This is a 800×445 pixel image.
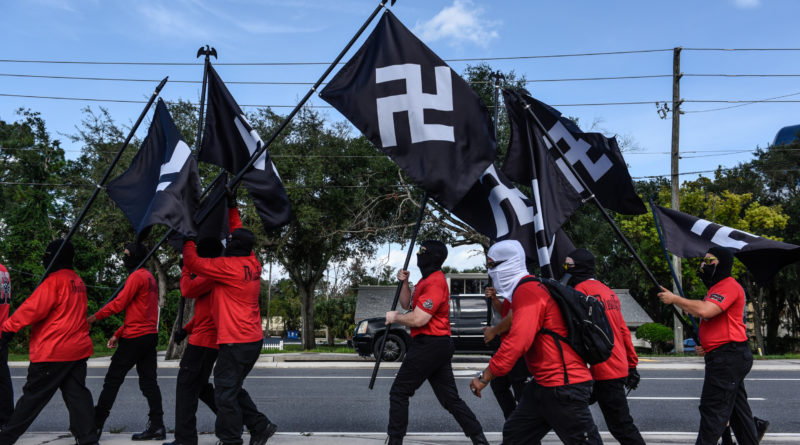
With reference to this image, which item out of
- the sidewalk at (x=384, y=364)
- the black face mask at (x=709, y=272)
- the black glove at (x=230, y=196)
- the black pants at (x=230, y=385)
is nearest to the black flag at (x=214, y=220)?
the black glove at (x=230, y=196)

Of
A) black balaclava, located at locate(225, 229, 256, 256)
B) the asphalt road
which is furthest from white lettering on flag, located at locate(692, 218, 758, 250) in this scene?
black balaclava, located at locate(225, 229, 256, 256)

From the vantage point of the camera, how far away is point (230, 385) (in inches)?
208

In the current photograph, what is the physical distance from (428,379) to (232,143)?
2917 mm

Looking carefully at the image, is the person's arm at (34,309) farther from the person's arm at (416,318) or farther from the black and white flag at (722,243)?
the black and white flag at (722,243)

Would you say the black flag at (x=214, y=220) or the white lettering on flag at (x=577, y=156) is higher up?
the white lettering on flag at (x=577, y=156)

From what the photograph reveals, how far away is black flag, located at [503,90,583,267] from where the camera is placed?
18.1 ft

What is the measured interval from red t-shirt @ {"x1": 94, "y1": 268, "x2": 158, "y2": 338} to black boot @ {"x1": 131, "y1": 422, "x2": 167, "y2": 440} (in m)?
0.89

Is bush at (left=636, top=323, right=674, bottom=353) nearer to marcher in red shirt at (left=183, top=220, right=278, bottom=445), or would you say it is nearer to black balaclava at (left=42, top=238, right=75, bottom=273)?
marcher in red shirt at (left=183, top=220, right=278, bottom=445)

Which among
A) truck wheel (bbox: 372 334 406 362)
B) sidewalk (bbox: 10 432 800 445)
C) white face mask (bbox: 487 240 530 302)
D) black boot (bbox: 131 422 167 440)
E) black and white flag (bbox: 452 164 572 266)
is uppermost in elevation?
black and white flag (bbox: 452 164 572 266)

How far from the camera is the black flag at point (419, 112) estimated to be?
5.63 meters

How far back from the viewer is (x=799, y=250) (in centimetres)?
598

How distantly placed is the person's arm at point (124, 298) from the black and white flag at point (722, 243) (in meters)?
5.06

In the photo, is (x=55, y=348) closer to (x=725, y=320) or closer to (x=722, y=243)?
(x=725, y=320)

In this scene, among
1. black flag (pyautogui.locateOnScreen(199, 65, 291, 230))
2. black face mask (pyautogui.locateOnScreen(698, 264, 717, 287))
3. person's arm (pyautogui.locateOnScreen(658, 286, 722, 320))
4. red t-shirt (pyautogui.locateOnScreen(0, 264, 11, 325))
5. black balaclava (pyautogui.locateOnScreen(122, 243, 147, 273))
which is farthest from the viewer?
red t-shirt (pyautogui.locateOnScreen(0, 264, 11, 325))
